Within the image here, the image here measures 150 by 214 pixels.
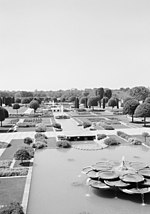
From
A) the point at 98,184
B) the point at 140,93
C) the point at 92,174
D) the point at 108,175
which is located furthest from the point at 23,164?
the point at 140,93

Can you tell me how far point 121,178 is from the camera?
14391mm

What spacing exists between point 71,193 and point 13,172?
4.85 m

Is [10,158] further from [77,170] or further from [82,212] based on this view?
[82,212]

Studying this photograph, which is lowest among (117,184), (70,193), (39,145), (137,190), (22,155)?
(70,193)

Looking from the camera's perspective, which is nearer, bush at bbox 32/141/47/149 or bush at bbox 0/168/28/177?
bush at bbox 0/168/28/177

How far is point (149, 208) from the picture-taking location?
11922 millimetres

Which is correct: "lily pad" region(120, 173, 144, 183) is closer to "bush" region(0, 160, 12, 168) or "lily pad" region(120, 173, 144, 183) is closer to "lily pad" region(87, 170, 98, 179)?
"lily pad" region(87, 170, 98, 179)

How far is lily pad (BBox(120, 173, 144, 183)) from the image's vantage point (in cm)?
1402

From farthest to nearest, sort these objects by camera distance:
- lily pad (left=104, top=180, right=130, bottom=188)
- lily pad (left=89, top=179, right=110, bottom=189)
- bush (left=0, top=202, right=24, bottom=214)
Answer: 1. lily pad (left=89, top=179, right=110, bottom=189)
2. lily pad (left=104, top=180, right=130, bottom=188)
3. bush (left=0, top=202, right=24, bottom=214)

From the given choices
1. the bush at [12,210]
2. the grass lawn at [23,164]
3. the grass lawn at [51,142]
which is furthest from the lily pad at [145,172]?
the grass lawn at [51,142]

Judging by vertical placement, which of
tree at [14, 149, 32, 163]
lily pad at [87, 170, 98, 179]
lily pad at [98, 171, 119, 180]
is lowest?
lily pad at [87, 170, 98, 179]

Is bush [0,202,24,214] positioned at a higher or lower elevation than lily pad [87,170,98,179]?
higher

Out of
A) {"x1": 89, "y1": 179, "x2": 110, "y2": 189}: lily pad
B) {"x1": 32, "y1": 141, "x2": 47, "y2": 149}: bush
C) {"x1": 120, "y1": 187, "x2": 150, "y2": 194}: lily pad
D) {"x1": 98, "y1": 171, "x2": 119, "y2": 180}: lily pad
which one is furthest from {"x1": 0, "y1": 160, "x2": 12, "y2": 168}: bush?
{"x1": 120, "y1": 187, "x2": 150, "y2": 194}: lily pad

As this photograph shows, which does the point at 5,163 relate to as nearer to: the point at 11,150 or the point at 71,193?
the point at 11,150
